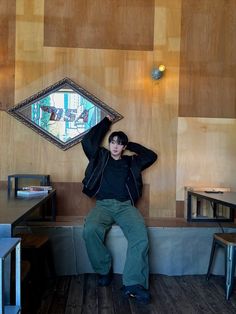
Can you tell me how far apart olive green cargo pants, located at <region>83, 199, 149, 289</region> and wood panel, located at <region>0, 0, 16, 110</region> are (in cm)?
147

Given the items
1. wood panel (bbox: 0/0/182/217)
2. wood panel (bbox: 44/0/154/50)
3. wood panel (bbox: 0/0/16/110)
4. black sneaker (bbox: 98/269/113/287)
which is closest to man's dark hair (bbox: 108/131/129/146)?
wood panel (bbox: 0/0/182/217)

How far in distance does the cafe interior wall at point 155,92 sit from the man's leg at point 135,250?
714 mm

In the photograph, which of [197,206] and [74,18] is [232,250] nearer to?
[197,206]

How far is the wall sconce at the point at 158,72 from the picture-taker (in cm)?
366

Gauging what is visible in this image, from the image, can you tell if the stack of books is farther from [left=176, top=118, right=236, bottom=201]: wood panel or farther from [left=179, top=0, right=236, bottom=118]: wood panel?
[left=179, top=0, right=236, bottom=118]: wood panel

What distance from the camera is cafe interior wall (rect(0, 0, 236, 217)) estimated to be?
3660 mm

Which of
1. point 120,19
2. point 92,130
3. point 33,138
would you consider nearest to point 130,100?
point 92,130

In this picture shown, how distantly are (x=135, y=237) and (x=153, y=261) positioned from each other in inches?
19.0

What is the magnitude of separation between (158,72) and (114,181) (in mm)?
1211

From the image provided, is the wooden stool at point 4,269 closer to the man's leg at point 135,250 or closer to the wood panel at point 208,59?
the man's leg at point 135,250

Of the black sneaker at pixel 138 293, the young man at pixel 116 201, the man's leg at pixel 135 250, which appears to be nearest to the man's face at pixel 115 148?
the young man at pixel 116 201

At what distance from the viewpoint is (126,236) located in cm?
304

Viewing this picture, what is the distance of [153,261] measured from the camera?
3.25 metres

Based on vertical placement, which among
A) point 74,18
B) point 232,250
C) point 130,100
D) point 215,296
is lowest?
point 215,296
